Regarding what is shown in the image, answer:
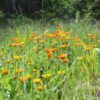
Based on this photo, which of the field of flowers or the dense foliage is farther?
the dense foliage

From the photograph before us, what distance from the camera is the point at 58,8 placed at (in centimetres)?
1595

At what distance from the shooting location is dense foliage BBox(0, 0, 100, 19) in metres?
14.7

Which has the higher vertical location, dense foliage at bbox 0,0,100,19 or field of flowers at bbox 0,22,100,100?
field of flowers at bbox 0,22,100,100

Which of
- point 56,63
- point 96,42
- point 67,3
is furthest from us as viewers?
point 67,3

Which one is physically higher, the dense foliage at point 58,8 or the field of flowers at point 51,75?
the field of flowers at point 51,75

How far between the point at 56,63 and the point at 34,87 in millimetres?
683

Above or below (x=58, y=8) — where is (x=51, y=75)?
above

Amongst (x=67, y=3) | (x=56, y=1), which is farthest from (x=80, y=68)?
(x=56, y=1)

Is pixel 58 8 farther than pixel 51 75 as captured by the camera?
Yes

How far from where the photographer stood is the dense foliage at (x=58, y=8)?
14.7 metres

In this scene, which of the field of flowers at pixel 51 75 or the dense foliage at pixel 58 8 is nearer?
the field of flowers at pixel 51 75

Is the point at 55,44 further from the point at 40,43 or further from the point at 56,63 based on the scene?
the point at 56,63

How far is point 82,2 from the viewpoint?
15.6 metres

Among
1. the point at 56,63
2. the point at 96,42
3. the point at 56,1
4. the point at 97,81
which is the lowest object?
the point at 56,1
